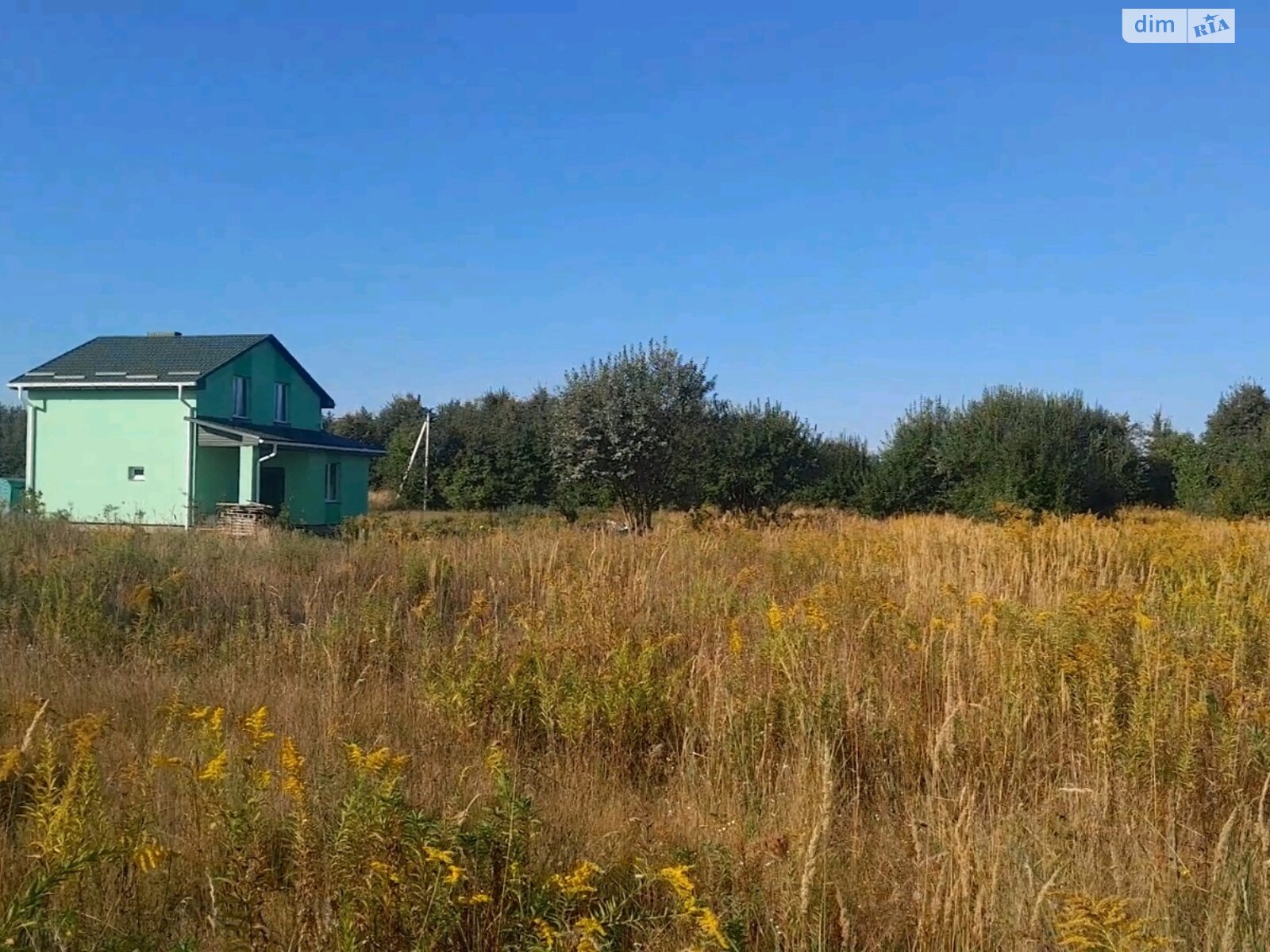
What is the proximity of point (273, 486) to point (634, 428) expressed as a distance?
13.9 metres

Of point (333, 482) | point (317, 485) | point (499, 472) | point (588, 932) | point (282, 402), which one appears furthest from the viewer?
point (499, 472)

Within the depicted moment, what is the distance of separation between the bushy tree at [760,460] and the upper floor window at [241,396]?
581 inches

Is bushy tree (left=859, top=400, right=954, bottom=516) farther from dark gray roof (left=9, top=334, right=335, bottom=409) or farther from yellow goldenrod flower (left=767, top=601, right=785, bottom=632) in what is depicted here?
yellow goldenrod flower (left=767, top=601, right=785, bottom=632)

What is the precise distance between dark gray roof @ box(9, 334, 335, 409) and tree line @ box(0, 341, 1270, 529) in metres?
10.5

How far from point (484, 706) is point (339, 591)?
288 centimetres

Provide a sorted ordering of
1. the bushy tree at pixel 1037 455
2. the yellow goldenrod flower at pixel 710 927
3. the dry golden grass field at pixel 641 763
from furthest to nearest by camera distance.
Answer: the bushy tree at pixel 1037 455, the dry golden grass field at pixel 641 763, the yellow goldenrod flower at pixel 710 927

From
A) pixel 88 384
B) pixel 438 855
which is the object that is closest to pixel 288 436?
pixel 88 384

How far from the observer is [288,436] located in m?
27.8

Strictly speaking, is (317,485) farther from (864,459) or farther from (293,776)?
(293,776)

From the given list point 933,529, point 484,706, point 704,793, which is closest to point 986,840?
point 704,793

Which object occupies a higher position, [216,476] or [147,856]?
[216,476]

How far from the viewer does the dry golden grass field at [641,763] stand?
2389 mm

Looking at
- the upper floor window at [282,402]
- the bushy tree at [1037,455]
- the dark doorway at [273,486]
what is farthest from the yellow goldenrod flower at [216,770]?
the upper floor window at [282,402]

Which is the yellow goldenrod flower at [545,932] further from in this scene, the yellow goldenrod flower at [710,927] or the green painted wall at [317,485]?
the green painted wall at [317,485]
